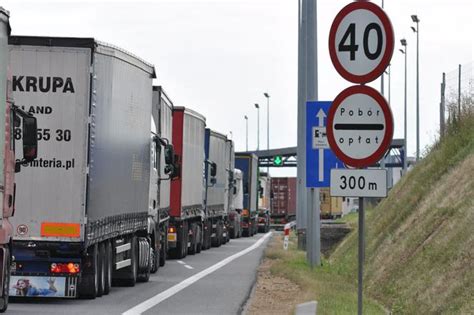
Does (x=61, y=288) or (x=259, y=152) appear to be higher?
(x=259, y=152)

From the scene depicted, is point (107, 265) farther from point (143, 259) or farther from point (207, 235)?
point (207, 235)

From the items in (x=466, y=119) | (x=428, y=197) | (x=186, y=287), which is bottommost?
(x=186, y=287)

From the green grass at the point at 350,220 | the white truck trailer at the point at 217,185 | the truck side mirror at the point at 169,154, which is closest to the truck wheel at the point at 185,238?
the white truck trailer at the point at 217,185

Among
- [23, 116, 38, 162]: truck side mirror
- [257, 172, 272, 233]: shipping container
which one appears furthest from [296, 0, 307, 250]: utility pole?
[257, 172, 272, 233]: shipping container

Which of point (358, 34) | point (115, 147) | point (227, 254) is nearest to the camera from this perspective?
point (358, 34)

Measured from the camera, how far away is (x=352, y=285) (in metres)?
24.1

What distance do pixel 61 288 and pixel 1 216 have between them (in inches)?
167

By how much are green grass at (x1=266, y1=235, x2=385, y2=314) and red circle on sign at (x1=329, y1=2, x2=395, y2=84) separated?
5.82m

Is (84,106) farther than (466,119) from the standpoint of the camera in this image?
No

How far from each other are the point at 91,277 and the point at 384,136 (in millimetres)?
9560

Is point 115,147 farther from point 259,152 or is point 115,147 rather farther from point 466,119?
point 259,152

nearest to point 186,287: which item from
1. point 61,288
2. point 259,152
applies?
point 61,288

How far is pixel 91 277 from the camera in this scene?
66.1 ft

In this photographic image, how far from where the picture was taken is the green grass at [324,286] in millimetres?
17688
